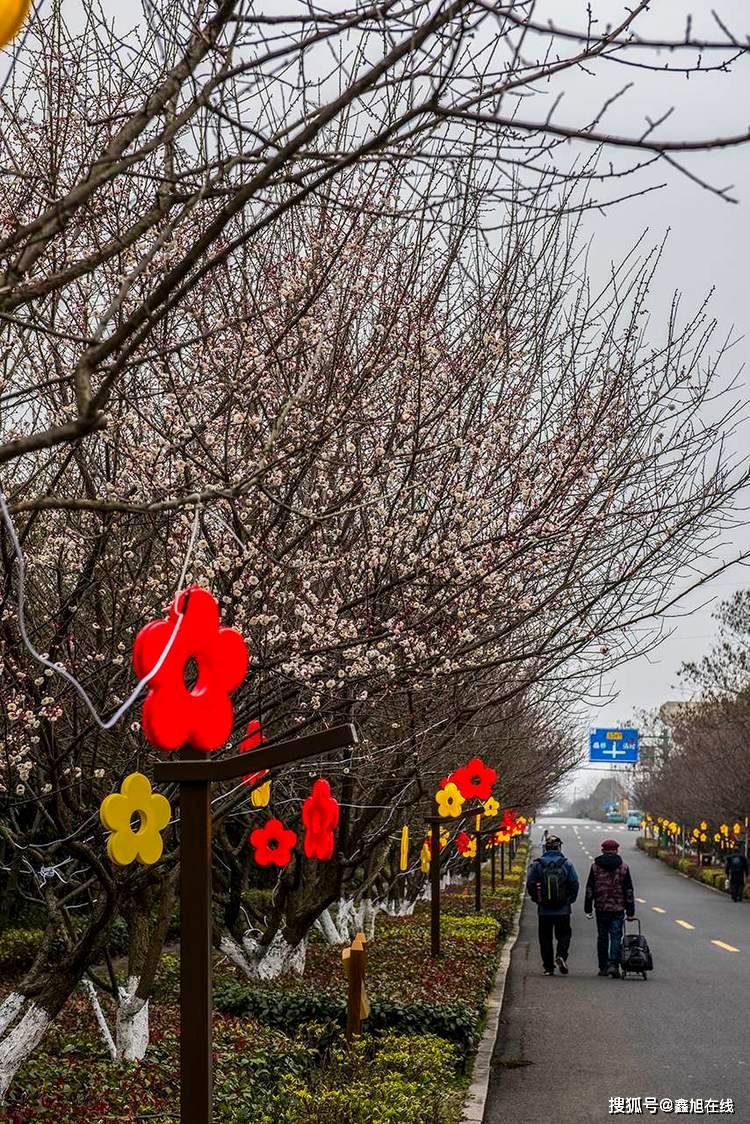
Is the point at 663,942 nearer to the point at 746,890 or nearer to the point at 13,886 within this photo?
the point at 13,886

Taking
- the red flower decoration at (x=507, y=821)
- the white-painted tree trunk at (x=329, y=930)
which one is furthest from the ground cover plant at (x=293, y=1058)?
the red flower decoration at (x=507, y=821)

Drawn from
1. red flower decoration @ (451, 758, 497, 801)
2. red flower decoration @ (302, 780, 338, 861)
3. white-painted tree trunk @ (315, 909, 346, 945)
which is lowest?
white-painted tree trunk @ (315, 909, 346, 945)

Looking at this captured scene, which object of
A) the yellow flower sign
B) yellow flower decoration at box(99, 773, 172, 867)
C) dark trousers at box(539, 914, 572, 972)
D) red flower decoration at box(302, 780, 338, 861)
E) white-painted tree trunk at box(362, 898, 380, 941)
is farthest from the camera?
white-painted tree trunk at box(362, 898, 380, 941)

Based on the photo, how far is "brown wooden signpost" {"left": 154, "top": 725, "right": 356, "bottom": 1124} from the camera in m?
4.49

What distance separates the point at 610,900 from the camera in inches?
668

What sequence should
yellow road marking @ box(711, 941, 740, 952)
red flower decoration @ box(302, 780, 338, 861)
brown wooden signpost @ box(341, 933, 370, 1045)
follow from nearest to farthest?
brown wooden signpost @ box(341, 933, 370, 1045) → red flower decoration @ box(302, 780, 338, 861) → yellow road marking @ box(711, 941, 740, 952)

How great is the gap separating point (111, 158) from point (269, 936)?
1146cm

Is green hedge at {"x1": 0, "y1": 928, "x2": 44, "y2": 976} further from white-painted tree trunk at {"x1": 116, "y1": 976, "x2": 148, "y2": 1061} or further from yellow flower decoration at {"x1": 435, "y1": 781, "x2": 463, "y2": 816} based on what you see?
white-painted tree trunk at {"x1": 116, "y1": 976, "x2": 148, "y2": 1061}

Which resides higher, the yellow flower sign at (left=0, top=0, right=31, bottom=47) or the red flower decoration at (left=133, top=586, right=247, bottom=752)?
the yellow flower sign at (left=0, top=0, right=31, bottom=47)

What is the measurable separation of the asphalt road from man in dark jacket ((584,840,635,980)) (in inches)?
14.1

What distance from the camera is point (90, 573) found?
23.2ft

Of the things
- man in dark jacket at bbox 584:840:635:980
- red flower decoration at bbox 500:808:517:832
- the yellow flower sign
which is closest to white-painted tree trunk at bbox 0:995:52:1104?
the yellow flower sign

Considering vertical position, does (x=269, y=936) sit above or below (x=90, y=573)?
below

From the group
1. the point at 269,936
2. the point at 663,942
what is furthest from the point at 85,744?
the point at 663,942
